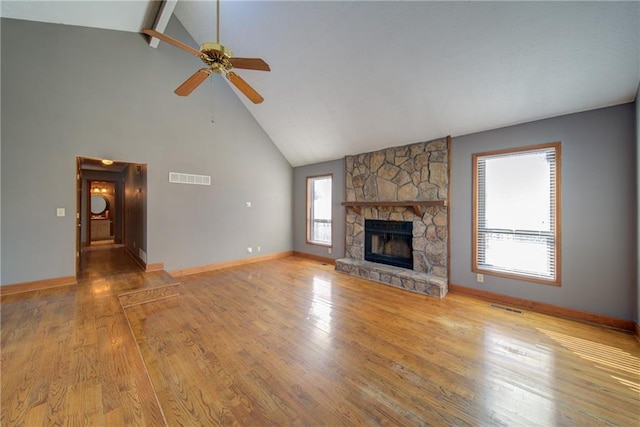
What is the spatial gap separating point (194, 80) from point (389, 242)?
13.9 ft

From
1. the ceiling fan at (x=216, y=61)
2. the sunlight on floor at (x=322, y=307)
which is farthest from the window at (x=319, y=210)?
the ceiling fan at (x=216, y=61)

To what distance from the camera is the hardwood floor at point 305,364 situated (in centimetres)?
161

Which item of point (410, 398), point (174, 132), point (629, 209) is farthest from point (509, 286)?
point (174, 132)

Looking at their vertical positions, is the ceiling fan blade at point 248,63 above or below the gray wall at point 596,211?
above

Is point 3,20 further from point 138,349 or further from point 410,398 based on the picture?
point 410,398

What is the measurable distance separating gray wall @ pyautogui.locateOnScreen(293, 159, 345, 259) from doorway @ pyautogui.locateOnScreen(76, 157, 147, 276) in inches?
140

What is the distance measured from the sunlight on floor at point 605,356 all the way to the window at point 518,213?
32.7 inches

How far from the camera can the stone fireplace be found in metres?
4.10

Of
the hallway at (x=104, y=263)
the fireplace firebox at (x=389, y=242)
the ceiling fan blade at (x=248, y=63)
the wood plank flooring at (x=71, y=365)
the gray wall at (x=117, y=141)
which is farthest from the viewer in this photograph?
the fireplace firebox at (x=389, y=242)

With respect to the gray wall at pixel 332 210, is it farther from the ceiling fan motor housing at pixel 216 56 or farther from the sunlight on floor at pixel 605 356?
the sunlight on floor at pixel 605 356

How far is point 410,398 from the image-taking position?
5.74 ft

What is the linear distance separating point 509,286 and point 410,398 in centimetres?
272

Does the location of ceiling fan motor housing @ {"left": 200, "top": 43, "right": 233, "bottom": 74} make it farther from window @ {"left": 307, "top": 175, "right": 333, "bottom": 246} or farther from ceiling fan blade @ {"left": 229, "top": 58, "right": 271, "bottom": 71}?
window @ {"left": 307, "top": 175, "right": 333, "bottom": 246}

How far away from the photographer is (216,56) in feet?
7.52
